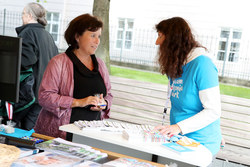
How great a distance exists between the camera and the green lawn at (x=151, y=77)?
5387 millimetres

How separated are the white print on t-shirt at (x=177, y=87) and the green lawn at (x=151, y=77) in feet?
10.5

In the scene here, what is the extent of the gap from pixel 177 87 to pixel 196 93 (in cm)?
15

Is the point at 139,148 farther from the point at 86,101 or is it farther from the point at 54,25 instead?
the point at 54,25

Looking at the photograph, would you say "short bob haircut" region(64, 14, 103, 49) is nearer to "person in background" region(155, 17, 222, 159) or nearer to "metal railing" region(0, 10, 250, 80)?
"person in background" region(155, 17, 222, 159)

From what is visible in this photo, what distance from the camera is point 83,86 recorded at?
98.4 inches

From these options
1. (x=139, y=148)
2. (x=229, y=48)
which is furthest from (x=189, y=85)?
(x=229, y=48)

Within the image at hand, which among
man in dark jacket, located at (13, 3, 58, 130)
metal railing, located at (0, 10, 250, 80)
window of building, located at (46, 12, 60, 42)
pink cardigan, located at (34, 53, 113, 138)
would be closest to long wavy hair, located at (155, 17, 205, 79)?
pink cardigan, located at (34, 53, 113, 138)

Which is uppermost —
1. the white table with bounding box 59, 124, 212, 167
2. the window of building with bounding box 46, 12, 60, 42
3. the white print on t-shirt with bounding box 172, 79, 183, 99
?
the window of building with bounding box 46, 12, 60, 42

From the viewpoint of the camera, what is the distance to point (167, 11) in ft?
23.5

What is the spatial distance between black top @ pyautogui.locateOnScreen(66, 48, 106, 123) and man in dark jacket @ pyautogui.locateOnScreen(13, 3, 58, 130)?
944 millimetres

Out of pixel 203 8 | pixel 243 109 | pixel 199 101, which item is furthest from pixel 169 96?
pixel 203 8

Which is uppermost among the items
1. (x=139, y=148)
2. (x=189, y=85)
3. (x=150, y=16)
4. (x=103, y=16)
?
(x=150, y=16)

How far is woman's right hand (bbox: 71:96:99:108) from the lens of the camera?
2.35 metres

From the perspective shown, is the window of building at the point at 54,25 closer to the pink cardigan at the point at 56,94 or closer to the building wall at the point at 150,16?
the building wall at the point at 150,16
